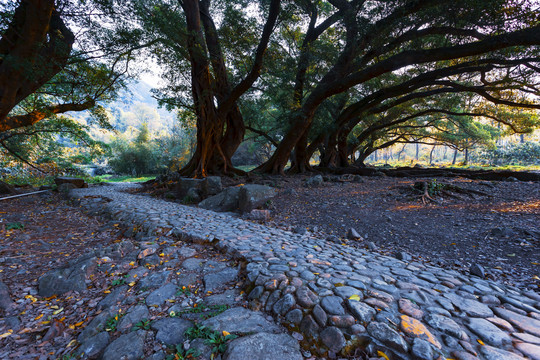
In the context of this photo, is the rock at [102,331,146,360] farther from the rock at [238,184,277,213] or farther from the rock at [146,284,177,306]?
the rock at [238,184,277,213]

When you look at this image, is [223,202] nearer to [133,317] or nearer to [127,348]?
[133,317]

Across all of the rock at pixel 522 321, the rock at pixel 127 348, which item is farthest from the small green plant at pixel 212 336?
the rock at pixel 522 321

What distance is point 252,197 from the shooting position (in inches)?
225

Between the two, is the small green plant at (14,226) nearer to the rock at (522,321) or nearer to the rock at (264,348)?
the rock at (264,348)

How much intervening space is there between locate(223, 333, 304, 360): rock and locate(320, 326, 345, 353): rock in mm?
186

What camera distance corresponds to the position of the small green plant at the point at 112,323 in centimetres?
173

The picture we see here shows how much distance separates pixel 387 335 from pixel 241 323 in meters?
0.98

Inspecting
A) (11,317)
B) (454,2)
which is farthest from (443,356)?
(454,2)

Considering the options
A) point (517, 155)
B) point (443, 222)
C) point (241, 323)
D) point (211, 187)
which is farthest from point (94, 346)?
point (517, 155)

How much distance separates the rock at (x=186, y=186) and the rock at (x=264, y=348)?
632 cm

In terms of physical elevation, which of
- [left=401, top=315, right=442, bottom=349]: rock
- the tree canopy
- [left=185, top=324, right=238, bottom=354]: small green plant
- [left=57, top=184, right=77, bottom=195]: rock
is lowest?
[left=185, top=324, right=238, bottom=354]: small green plant

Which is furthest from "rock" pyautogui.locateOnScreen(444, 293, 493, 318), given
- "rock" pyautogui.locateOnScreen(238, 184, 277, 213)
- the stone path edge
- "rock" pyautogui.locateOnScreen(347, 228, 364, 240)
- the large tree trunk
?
the large tree trunk

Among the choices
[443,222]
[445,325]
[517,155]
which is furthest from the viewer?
[517,155]

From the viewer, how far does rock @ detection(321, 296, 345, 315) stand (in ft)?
5.40
